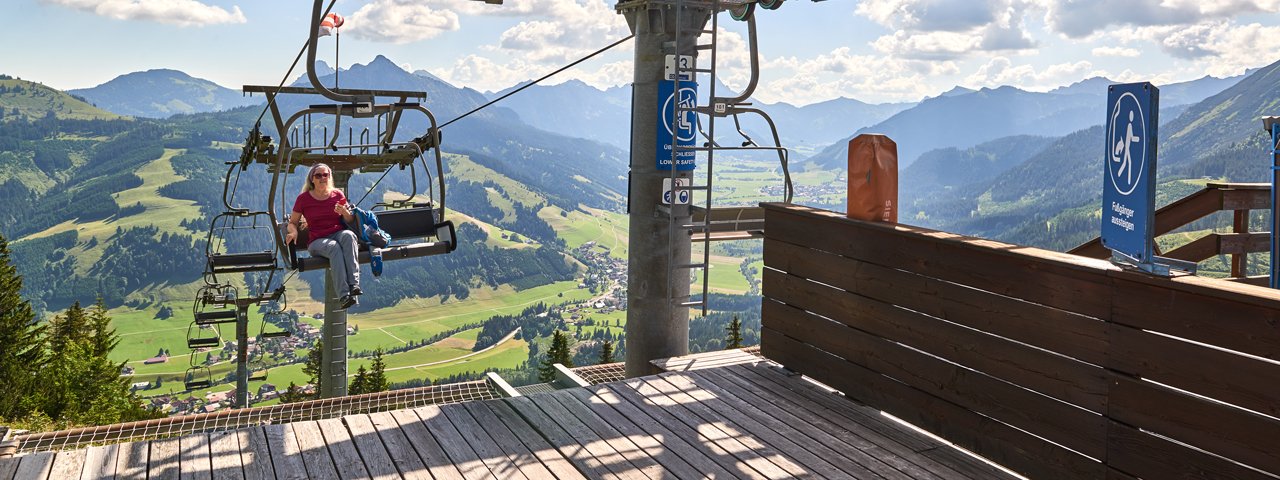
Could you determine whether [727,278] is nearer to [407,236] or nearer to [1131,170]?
[407,236]

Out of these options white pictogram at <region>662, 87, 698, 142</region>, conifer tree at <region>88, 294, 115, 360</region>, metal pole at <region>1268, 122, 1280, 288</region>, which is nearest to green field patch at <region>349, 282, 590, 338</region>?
conifer tree at <region>88, 294, 115, 360</region>

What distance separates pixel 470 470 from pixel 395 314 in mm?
145826

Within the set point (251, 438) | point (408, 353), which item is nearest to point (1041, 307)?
point (251, 438)

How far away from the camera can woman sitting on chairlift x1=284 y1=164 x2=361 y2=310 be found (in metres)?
6.86

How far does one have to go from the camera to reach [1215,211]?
602 centimetres

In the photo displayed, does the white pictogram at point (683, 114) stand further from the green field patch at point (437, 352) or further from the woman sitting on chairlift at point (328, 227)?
the green field patch at point (437, 352)

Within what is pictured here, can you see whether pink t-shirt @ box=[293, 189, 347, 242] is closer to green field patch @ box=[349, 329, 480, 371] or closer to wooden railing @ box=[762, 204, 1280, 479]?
wooden railing @ box=[762, 204, 1280, 479]

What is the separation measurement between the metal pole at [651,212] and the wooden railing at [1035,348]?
1.62 metres

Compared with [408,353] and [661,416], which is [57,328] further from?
[408,353]

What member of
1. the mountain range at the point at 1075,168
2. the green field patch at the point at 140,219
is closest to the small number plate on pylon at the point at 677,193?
the mountain range at the point at 1075,168

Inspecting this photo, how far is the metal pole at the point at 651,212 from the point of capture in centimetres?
722

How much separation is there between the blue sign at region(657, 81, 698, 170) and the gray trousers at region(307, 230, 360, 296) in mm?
2236

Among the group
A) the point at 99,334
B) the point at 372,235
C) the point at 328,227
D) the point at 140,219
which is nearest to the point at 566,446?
the point at 372,235

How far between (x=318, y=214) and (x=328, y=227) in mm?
112
